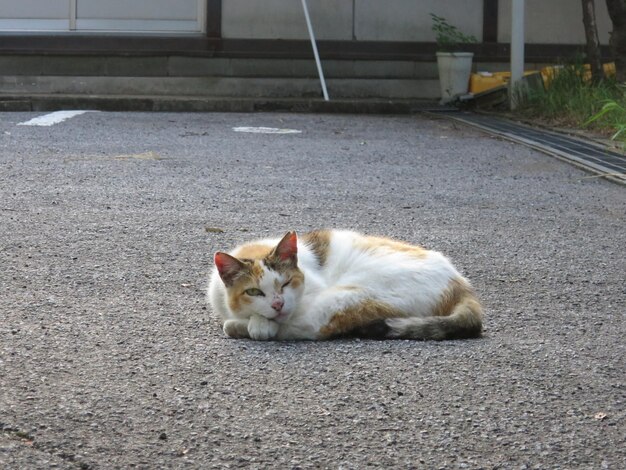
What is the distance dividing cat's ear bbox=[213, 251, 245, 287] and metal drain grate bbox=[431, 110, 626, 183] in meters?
5.26

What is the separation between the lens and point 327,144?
35.6ft

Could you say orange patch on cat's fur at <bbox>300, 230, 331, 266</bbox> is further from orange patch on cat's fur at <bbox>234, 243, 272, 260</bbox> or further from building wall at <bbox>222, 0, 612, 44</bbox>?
building wall at <bbox>222, 0, 612, 44</bbox>

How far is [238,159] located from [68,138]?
2.11 metres

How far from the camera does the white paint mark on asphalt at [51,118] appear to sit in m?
12.1

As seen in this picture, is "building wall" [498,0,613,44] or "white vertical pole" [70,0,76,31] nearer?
"white vertical pole" [70,0,76,31]

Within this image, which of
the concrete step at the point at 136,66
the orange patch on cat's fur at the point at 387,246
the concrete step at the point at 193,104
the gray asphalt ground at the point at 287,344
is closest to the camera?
the gray asphalt ground at the point at 287,344

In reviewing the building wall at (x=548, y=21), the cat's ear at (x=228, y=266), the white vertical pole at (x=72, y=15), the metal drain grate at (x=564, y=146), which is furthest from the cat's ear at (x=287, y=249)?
the building wall at (x=548, y=21)

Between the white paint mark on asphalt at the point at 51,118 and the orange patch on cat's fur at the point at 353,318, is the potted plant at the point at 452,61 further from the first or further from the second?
the orange patch on cat's fur at the point at 353,318

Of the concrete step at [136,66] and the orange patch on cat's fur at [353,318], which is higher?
the concrete step at [136,66]

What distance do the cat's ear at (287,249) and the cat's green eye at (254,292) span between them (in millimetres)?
145

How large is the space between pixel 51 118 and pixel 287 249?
947 cm

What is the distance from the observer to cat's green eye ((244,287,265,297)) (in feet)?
12.6

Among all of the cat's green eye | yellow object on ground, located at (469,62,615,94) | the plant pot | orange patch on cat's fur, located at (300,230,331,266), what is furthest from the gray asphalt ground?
the plant pot

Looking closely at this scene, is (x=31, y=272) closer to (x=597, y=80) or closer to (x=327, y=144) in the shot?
(x=327, y=144)
